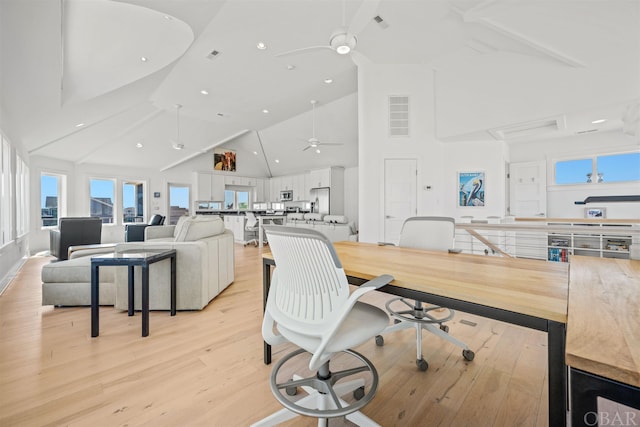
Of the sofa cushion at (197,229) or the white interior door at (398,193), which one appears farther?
the white interior door at (398,193)

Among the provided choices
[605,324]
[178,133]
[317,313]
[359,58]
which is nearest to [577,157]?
[359,58]

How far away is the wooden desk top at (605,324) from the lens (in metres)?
0.49

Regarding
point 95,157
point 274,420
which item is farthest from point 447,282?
point 95,157

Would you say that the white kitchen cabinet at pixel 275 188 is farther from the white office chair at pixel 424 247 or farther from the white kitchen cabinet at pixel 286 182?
the white office chair at pixel 424 247

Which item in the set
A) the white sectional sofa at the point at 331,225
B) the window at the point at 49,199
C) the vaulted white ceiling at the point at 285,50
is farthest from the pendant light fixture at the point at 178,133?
the white sectional sofa at the point at 331,225

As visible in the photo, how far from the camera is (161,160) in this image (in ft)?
28.7

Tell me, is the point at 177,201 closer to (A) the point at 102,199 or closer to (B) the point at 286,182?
(A) the point at 102,199

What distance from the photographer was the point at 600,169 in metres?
5.07

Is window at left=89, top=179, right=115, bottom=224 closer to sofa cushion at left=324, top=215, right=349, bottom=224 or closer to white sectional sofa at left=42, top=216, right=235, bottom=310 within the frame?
white sectional sofa at left=42, top=216, right=235, bottom=310

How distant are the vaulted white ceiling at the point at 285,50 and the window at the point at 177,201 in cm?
357

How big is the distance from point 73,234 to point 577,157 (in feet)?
32.9

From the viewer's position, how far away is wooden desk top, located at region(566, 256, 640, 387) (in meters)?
0.49

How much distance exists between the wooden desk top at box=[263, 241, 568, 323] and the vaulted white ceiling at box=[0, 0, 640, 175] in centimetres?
241

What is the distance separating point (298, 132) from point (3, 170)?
6604 millimetres
